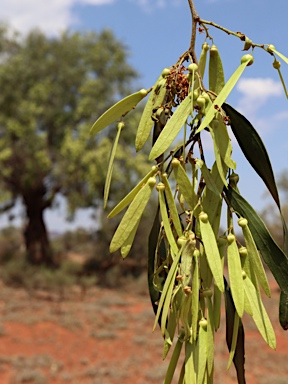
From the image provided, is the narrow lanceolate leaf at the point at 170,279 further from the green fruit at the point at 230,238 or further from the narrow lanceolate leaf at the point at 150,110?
the narrow lanceolate leaf at the point at 150,110

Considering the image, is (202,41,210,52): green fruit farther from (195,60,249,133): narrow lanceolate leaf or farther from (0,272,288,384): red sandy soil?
(0,272,288,384): red sandy soil

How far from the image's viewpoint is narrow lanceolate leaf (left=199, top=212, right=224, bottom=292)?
618 mm

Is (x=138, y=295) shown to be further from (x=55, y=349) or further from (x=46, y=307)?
(x=55, y=349)

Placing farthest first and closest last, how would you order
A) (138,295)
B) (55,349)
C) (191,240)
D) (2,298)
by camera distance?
(138,295) → (2,298) → (55,349) → (191,240)

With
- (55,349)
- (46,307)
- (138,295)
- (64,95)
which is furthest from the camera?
(64,95)

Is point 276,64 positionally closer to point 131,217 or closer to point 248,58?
point 248,58

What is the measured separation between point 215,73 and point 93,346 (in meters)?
5.93

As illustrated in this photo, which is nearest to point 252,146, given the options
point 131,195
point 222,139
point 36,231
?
point 222,139

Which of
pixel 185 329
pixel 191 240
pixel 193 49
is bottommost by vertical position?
pixel 185 329

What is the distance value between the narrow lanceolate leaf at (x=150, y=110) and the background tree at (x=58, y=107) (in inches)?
394

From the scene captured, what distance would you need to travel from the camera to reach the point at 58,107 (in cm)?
1138

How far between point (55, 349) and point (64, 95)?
21.5 feet

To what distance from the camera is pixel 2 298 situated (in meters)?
8.75

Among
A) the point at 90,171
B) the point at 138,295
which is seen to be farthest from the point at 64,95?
the point at 138,295
